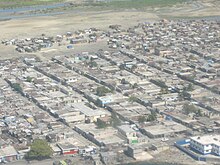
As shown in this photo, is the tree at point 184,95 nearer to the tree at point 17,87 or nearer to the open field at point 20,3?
the tree at point 17,87

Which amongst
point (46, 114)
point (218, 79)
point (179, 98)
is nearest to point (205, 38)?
point (218, 79)

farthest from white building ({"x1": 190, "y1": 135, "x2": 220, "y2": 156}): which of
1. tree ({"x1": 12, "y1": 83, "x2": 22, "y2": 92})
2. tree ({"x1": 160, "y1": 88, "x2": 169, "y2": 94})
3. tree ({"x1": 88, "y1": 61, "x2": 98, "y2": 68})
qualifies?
tree ({"x1": 88, "y1": 61, "x2": 98, "y2": 68})

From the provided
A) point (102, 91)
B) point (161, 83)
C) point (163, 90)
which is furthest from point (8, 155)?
point (161, 83)

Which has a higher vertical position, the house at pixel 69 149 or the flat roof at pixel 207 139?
the flat roof at pixel 207 139

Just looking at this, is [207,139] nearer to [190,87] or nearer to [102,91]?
[190,87]

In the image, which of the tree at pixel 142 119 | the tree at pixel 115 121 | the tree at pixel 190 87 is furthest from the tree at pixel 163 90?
the tree at pixel 142 119

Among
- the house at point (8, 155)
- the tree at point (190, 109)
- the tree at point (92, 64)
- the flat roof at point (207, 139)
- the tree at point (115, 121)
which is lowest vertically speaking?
the house at point (8, 155)
